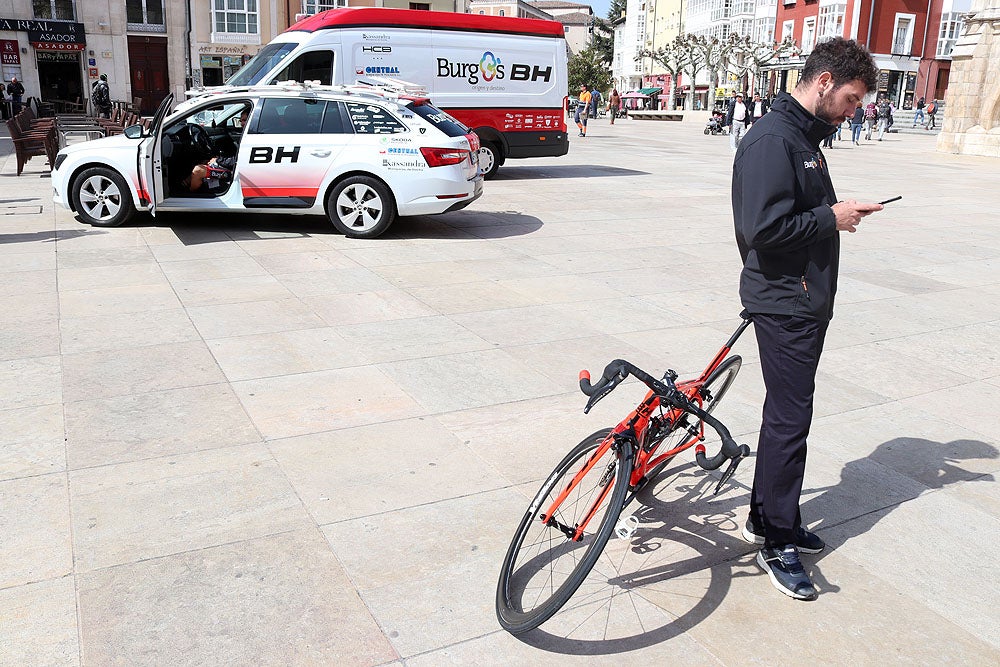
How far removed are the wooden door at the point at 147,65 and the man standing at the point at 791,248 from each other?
46.4 metres

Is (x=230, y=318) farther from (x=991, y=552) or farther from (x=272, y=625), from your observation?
(x=991, y=552)

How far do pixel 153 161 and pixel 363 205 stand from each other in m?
2.20

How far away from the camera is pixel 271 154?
32.1 ft

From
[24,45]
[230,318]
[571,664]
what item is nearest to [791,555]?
[571,664]

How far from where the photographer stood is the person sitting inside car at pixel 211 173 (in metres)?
10.2

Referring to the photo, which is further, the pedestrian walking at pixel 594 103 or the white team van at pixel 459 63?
the pedestrian walking at pixel 594 103

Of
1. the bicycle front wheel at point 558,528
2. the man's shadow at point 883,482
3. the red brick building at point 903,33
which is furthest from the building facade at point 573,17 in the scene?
the bicycle front wheel at point 558,528

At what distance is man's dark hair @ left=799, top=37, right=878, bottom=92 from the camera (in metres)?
3.08

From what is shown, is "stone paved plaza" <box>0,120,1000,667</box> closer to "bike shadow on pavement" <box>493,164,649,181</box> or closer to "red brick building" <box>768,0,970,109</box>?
"bike shadow on pavement" <box>493,164,649,181</box>

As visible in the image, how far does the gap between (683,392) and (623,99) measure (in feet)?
→ 253

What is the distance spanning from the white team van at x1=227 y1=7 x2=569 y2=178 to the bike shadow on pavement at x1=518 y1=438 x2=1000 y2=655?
1175 cm

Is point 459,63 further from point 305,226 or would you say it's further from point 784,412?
point 784,412

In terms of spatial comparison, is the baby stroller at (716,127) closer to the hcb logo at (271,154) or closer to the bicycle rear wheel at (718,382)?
the hcb logo at (271,154)

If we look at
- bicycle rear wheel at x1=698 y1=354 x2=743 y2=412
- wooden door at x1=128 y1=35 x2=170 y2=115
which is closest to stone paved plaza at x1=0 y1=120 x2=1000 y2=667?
bicycle rear wheel at x1=698 y1=354 x2=743 y2=412
